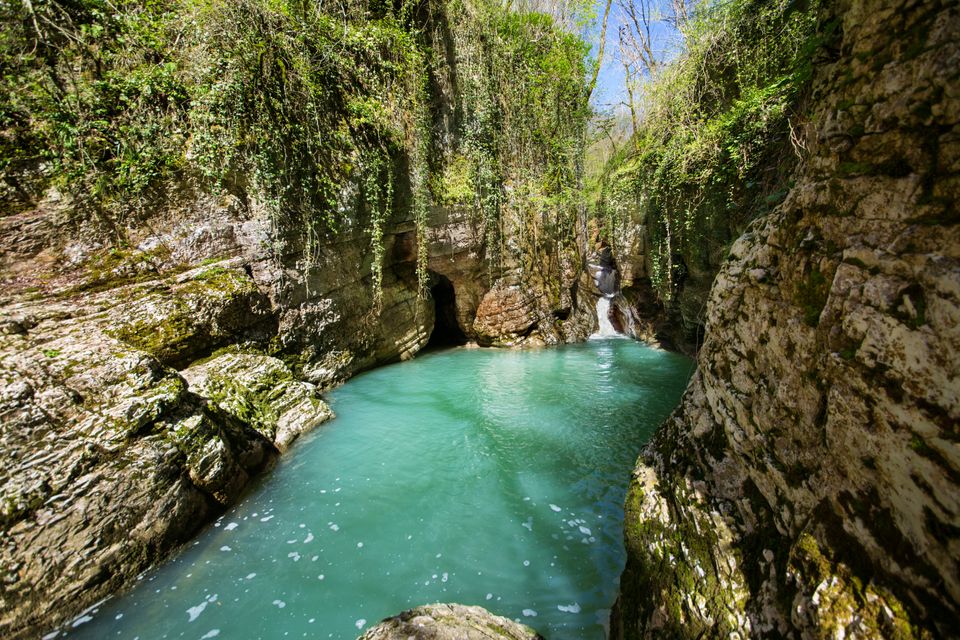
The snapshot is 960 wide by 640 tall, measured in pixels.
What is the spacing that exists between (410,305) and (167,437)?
613 cm

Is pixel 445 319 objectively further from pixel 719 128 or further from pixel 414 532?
pixel 414 532

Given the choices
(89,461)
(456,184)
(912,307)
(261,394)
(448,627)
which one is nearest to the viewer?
(912,307)

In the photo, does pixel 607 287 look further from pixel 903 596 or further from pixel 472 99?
pixel 903 596

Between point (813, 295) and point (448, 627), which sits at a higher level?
point (813, 295)

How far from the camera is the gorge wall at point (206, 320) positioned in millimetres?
2752

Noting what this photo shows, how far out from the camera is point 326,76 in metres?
6.70

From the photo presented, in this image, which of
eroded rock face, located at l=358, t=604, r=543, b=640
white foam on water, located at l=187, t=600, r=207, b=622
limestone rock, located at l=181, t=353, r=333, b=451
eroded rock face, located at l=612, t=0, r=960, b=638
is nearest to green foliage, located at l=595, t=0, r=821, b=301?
eroded rock face, located at l=612, t=0, r=960, b=638

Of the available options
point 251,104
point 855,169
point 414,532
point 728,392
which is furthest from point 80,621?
point 251,104

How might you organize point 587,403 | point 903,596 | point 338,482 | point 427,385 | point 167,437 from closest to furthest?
point 903,596
point 167,437
point 338,482
point 587,403
point 427,385

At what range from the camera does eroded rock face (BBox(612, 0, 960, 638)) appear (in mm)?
1022

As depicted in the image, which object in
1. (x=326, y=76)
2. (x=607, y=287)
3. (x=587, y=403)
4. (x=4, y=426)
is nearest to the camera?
(x=4, y=426)

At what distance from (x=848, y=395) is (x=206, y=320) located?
21.2 ft

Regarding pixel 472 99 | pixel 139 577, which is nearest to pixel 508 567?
pixel 139 577

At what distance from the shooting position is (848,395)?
4.23ft
